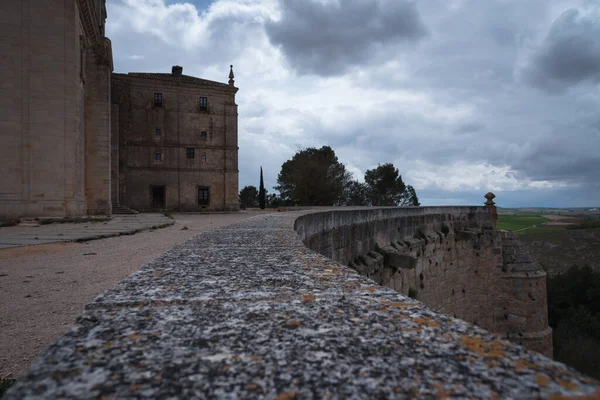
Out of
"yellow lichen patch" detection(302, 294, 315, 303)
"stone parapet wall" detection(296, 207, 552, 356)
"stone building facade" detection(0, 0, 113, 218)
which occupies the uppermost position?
"stone building facade" detection(0, 0, 113, 218)

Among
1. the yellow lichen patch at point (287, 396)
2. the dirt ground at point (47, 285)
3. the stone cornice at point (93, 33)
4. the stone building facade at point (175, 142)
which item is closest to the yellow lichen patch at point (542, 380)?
the yellow lichen patch at point (287, 396)

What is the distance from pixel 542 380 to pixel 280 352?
0.62m

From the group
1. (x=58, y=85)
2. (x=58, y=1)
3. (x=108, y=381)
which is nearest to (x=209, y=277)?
(x=108, y=381)

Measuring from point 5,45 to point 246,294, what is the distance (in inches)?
665

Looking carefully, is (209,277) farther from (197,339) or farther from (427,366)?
(427,366)

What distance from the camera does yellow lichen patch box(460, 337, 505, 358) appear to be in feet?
3.13

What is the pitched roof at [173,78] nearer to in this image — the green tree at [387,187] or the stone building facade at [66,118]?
the stone building facade at [66,118]

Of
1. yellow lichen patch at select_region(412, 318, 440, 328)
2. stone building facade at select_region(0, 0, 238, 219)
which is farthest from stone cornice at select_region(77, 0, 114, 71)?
yellow lichen patch at select_region(412, 318, 440, 328)

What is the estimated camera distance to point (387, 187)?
41.5 metres

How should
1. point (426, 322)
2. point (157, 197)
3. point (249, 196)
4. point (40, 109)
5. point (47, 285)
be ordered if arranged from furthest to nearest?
point (249, 196)
point (157, 197)
point (40, 109)
point (47, 285)
point (426, 322)

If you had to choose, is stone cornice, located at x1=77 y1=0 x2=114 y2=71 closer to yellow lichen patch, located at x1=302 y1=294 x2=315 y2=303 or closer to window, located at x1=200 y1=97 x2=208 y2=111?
window, located at x1=200 y1=97 x2=208 y2=111

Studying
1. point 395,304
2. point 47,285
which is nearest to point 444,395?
point 395,304

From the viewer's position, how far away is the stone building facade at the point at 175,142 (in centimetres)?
3039

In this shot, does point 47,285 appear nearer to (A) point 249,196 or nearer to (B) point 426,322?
(B) point 426,322
